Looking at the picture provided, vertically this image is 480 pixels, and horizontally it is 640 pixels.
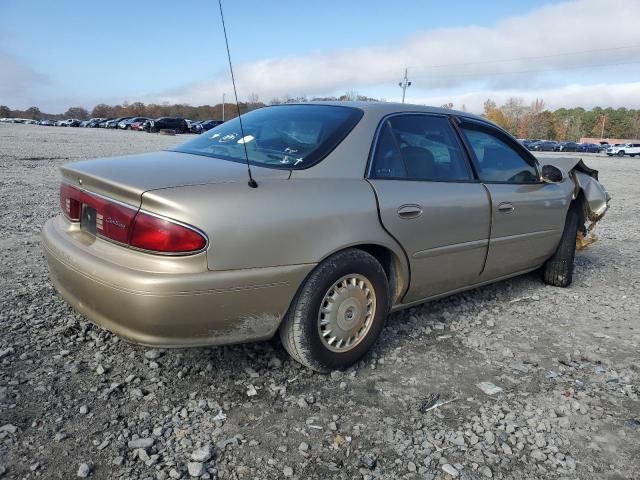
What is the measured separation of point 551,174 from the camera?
13.4 ft

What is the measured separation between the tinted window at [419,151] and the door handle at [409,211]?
0.20m

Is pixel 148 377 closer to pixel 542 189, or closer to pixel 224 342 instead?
→ pixel 224 342

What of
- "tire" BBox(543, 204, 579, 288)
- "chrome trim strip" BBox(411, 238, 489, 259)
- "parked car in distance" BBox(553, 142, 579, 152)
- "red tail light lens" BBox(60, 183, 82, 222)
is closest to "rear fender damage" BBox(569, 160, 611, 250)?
"tire" BBox(543, 204, 579, 288)

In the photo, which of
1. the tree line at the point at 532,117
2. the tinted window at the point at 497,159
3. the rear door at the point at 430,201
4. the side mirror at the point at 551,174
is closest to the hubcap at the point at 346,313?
the rear door at the point at 430,201

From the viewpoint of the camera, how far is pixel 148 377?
2.71 meters

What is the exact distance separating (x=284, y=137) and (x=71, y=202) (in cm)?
125

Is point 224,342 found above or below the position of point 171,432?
above

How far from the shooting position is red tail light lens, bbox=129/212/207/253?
7.22ft

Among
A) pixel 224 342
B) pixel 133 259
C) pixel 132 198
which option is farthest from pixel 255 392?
pixel 132 198

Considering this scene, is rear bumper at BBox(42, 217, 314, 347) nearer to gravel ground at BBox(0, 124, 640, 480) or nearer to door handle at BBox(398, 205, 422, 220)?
gravel ground at BBox(0, 124, 640, 480)

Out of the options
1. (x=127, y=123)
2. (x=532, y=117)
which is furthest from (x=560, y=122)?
(x=127, y=123)

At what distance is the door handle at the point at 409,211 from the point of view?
293cm

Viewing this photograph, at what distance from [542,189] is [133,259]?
3.30 m

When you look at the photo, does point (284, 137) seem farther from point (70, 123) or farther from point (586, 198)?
point (70, 123)
